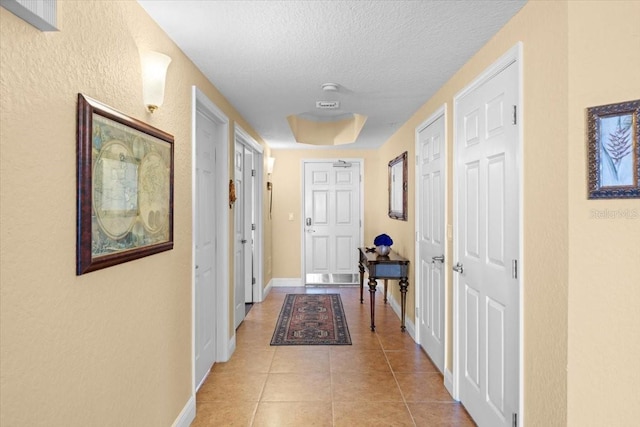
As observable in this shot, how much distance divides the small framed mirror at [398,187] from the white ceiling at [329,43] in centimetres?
118

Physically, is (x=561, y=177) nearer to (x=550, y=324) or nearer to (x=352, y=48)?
(x=550, y=324)

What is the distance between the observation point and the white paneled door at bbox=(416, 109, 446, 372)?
10.3 ft

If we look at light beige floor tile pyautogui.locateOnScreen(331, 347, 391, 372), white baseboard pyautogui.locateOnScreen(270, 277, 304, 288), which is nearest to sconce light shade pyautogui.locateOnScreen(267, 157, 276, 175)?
white baseboard pyautogui.locateOnScreen(270, 277, 304, 288)

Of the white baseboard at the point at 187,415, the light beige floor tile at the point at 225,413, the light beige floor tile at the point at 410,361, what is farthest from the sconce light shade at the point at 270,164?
the white baseboard at the point at 187,415

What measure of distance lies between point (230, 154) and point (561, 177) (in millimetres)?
2727

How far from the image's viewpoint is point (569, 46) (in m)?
1.47

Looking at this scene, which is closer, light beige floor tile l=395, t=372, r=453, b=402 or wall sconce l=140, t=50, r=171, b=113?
wall sconce l=140, t=50, r=171, b=113

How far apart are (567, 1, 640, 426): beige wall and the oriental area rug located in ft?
8.55

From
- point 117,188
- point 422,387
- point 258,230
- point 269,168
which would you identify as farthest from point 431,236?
point 269,168

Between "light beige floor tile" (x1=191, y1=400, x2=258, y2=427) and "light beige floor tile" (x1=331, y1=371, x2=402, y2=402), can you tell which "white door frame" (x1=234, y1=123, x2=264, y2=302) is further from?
"light beige floor tile" (x1=191, y1=400, x2=258, y2=427)

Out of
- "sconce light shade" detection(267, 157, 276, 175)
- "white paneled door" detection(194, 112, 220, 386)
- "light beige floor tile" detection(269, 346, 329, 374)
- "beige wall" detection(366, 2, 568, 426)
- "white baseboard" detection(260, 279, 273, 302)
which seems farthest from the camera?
"sconce light shade" detection(267, 157, 276, 175)

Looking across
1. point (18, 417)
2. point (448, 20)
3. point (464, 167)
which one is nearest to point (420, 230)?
point (464, 167)

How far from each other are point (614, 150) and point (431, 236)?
211 cm

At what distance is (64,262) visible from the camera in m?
1.29
